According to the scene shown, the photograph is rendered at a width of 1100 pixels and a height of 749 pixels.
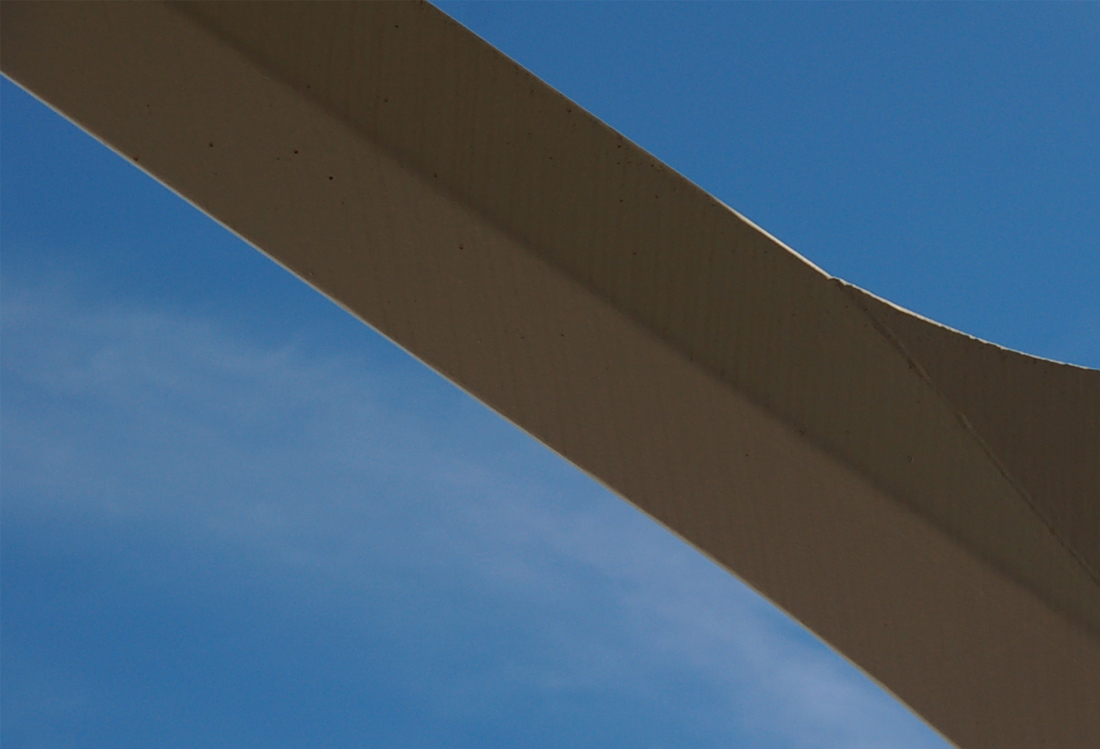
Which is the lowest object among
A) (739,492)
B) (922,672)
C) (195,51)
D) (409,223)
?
(922,672)

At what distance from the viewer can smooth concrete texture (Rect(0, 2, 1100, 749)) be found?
266 cm

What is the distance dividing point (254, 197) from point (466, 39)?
1.85 ft

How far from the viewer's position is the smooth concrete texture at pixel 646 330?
105 inches

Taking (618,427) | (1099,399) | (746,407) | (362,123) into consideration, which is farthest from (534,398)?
(1099,399)

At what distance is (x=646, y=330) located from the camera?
2820 mm

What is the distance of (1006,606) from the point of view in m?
3.16

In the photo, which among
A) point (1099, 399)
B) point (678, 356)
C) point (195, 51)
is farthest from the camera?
point (1099, 399)

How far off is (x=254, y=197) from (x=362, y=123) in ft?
0.96

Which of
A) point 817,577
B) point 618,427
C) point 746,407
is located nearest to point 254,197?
point 618,427

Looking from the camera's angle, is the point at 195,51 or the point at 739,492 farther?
the point at 739,492

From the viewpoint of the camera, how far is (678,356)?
2844mm

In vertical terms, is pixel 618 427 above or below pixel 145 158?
below

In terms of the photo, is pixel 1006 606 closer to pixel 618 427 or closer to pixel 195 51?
pixel 618 427

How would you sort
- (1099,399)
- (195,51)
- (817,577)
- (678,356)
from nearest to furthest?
(195,51), (678,356), (817,577), (1099,399)
